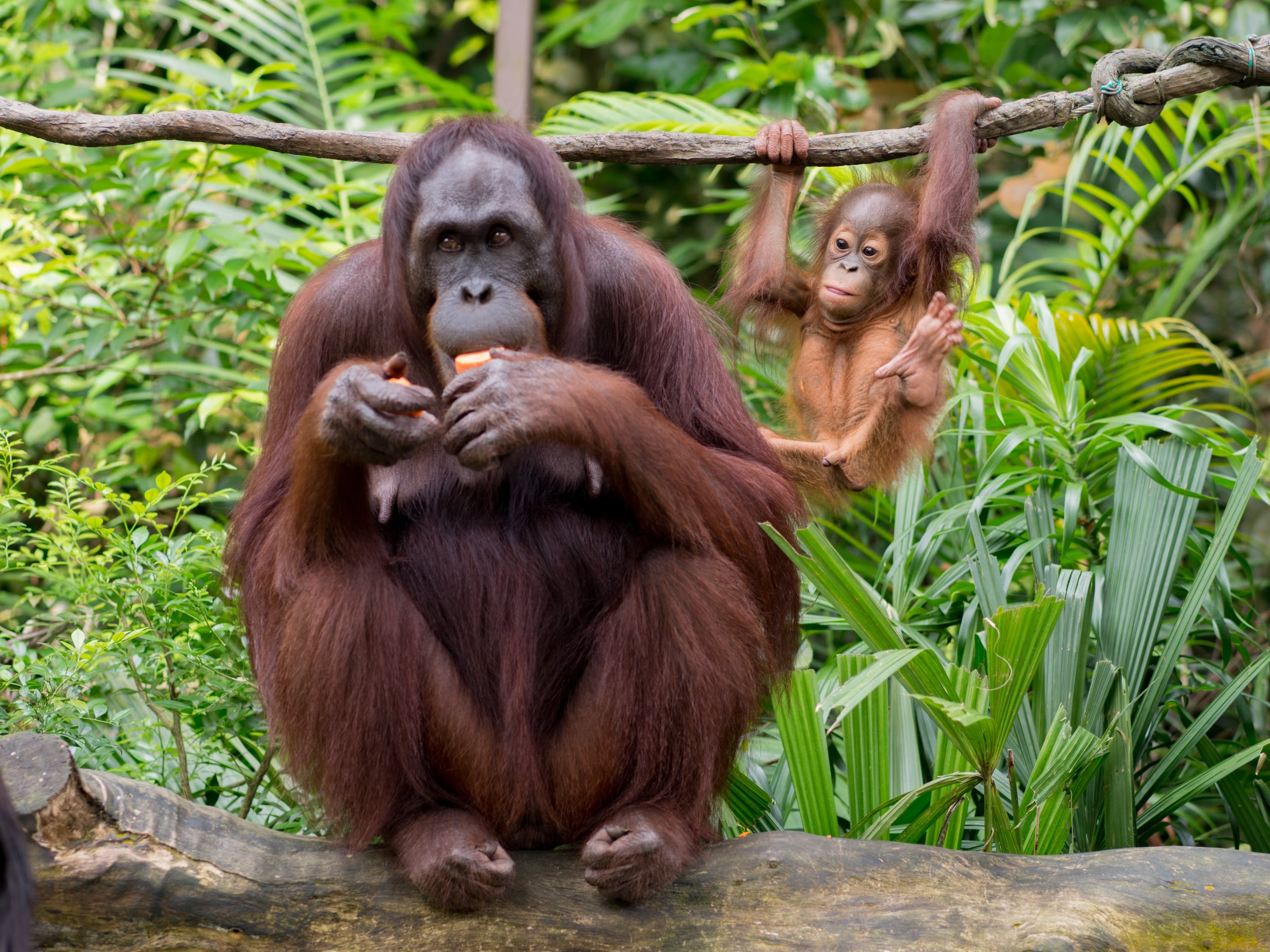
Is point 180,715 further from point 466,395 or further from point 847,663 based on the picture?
point 847,663

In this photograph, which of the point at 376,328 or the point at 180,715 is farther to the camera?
the point at 180,715

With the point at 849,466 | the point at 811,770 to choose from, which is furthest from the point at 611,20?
the point at 811,770

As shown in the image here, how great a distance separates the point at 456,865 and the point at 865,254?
2276 millimetres

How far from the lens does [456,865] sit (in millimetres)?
2256

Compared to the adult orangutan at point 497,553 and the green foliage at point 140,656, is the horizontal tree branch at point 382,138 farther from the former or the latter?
the green foliage at point 140,656

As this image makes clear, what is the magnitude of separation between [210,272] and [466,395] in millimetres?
2639

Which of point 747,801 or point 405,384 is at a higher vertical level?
point 405,384

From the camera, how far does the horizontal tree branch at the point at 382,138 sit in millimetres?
2910

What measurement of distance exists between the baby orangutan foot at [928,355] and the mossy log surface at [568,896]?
55.7 inches

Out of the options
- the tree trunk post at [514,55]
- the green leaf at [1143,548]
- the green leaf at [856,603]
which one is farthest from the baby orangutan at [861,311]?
the tree trunk post at [514,55]

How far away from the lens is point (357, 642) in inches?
94.6

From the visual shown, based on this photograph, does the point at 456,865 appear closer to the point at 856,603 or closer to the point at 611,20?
the point at 856,603

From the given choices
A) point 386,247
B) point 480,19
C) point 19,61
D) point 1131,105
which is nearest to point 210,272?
point 19,61

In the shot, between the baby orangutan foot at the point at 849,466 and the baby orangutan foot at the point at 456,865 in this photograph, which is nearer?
the baby orangutan foot at the point at 456,865
